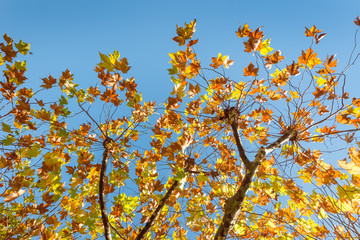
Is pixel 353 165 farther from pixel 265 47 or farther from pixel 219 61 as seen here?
pixel 219 61

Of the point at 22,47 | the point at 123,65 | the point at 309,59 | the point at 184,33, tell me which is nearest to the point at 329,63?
the point at 309,59

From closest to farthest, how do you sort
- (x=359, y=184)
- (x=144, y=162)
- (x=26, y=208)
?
(x=359, y=184) < (x=26, y=208) < (x=144, y=162)

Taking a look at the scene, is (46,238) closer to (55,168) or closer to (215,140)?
(55,168)

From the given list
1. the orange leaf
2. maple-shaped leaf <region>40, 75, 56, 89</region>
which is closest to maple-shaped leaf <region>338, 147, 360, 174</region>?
the orange leaf

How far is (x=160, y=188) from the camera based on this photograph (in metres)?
2.85

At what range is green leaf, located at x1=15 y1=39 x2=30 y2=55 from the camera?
2.42 m

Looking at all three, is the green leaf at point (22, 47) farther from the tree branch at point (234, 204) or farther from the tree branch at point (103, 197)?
the tree branch at point (234, 204)

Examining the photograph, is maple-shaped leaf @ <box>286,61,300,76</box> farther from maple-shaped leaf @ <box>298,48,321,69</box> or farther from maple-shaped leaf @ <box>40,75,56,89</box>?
maple-shaped leaf @ <box>40,75,56,89</box>

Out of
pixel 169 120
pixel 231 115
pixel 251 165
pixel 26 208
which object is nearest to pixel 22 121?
pixel 26 208

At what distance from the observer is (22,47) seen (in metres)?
2.44

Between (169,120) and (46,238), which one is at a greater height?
(169,120)

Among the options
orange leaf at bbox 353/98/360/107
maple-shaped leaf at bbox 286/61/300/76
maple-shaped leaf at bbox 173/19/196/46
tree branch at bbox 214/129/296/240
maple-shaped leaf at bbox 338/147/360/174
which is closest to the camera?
tree branch at bbox 214/129/296/240

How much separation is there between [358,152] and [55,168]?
3093 mm

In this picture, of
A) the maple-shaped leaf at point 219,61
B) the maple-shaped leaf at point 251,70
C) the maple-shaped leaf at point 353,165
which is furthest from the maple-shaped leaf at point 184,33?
the maple-shaped leaf at point 353,165
